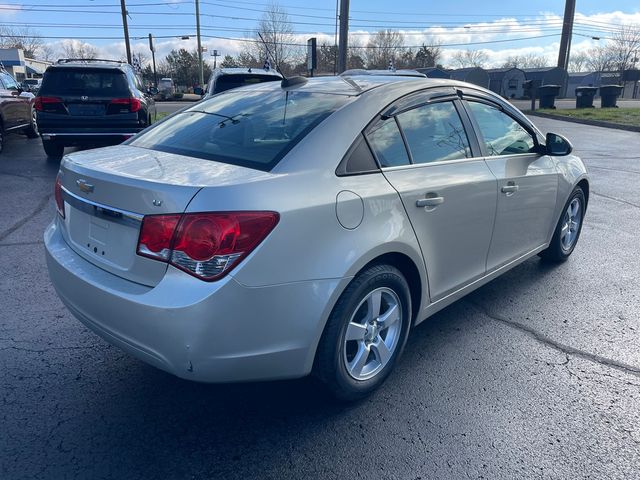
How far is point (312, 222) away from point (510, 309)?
2.32 m

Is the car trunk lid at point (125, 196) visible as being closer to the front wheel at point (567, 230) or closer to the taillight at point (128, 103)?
the front wheel at point (567, 230)

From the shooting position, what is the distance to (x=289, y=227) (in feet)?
7.44

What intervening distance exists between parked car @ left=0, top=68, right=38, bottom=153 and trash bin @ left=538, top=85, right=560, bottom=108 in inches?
904

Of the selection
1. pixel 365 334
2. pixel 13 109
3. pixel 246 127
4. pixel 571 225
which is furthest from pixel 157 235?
pixel 13 109

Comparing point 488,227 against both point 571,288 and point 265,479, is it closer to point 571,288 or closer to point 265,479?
point 571,288

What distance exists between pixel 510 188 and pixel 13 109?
11.6m

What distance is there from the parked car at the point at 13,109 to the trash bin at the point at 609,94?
27627 mm

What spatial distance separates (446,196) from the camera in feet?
10.1

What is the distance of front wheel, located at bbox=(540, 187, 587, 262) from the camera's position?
473 cm

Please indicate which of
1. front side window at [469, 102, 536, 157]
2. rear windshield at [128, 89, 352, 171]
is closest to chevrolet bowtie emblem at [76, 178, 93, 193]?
rear windshield at [128, 89, 352, 171]

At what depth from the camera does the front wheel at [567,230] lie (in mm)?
4734

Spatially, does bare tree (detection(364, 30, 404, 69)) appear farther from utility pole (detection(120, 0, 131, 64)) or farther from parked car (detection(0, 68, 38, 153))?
parked car (detection(0, 68, 38, 153))

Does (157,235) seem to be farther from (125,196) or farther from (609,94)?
(609,94)

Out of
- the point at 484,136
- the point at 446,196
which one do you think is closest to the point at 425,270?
the point at 446,196
